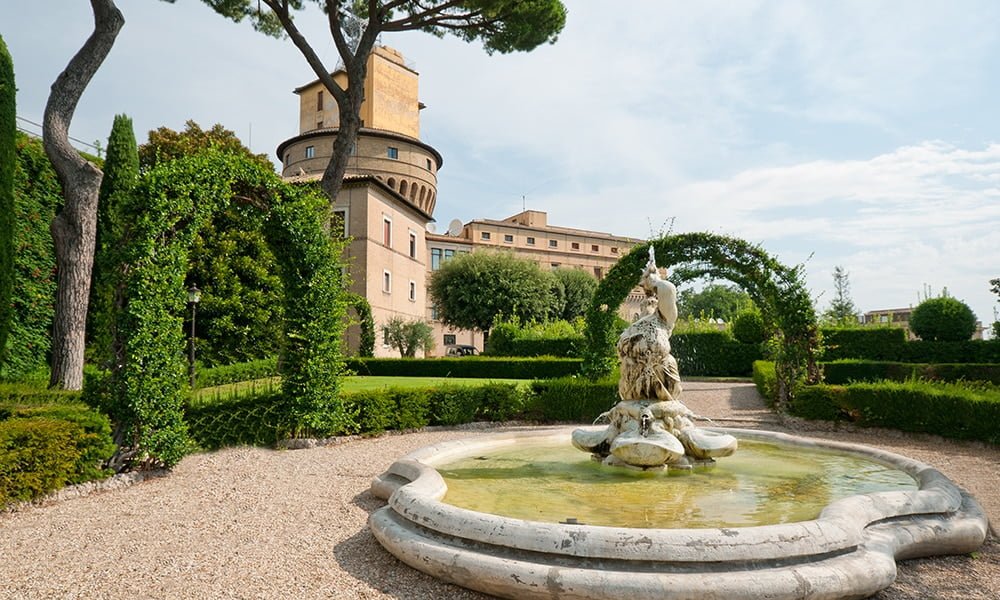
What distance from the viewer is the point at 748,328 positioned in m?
23.1

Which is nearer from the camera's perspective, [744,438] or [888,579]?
[888,579]

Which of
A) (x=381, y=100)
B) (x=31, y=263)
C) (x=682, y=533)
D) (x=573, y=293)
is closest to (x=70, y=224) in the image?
(x=31, y=263)

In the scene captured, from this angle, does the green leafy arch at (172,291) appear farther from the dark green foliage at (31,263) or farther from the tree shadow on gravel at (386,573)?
the dark green foliage at (31,263)

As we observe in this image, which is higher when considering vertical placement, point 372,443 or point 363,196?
point 363,196

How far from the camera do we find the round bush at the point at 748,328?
74.7 feet

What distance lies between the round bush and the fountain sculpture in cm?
1803

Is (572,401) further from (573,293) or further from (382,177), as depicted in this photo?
(573,293)

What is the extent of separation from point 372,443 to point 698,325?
19733mm

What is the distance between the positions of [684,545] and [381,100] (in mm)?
37292

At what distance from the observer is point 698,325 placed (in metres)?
26.0

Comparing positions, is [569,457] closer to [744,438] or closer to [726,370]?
[744,438]

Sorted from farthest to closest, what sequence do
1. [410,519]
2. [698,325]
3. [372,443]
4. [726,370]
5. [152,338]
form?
[698,325] → [726,370] → [372,443] → [152,338] → [410,519]

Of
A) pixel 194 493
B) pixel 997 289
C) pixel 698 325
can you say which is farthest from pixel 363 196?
pixel 997 289

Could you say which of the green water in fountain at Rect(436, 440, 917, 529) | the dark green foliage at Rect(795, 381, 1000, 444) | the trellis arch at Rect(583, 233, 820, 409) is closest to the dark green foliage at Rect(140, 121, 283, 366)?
the trellis arch at Rect(583, 233, 820, 409)
